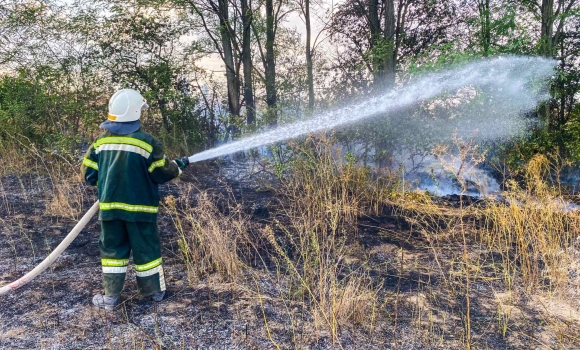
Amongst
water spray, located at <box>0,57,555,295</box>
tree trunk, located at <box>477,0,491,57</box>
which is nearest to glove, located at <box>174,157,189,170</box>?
water spray, located at <box>0,57,555,295</box>

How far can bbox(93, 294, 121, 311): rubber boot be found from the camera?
319cm

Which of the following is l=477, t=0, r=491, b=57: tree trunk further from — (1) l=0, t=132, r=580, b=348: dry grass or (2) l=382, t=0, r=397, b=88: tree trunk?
(1) l=0, t=132, r=580, b=348: dry grass

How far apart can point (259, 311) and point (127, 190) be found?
4.02 ft

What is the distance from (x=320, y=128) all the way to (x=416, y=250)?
257 cm

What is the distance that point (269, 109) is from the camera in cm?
763

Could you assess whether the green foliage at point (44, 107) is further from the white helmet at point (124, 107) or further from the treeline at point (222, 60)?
the white helmet at point (124, 107)

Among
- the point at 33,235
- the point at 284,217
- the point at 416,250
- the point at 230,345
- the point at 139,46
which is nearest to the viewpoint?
the point at 230,345

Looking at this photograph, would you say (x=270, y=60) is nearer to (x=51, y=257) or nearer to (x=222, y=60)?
(x=222, y=60)

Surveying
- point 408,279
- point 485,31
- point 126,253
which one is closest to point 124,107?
point 126,253

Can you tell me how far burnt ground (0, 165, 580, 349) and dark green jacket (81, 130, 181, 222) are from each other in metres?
0.69

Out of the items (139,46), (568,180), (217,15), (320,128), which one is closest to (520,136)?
(568,180)

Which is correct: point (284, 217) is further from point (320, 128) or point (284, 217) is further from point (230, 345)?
point (230, 345)

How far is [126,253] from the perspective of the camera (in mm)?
3297

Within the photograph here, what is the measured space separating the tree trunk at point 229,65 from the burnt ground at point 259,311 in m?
5.96
